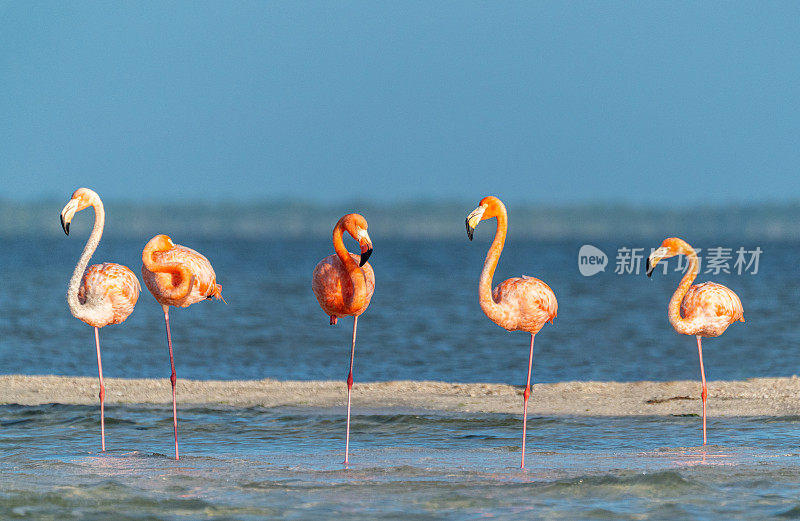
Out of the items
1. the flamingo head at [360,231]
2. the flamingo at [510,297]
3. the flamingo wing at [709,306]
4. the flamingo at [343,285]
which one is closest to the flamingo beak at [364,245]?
the flamingo head at [360,231]

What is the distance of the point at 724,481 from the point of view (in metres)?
7.16

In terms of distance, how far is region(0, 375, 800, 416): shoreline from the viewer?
10461mm

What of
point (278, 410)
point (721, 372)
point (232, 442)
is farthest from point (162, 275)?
point (721, 372)

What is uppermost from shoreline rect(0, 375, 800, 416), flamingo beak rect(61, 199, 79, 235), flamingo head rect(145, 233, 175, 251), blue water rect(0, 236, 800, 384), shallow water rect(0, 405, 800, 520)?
flamingo beak rect(61, 199, 79, 235)

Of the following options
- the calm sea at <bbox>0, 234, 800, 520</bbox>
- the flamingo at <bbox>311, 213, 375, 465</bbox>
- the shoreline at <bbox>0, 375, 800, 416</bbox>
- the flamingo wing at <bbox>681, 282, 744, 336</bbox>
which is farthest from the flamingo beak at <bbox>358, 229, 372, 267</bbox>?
the shoreline at <bbox>0, 375, 800, 416</bbox>

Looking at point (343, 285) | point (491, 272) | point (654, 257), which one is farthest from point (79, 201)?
point (654, 257)

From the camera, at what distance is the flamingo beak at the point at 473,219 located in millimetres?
7238

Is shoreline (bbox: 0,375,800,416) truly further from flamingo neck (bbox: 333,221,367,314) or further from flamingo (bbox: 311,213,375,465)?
flamingo neck (bbox: 333,221,367,314)

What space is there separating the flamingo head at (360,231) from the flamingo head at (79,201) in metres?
2.23

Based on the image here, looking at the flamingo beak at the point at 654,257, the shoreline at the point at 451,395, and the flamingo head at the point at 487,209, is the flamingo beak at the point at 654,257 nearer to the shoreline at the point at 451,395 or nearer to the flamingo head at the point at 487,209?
the flamingo head at the point at 487,209

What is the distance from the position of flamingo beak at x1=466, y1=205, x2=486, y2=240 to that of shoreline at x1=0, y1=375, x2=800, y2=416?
337cm

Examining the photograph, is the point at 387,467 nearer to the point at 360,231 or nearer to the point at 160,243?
the point at 360,231

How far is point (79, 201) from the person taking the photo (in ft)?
27.8

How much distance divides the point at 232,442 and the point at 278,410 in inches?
57.7
